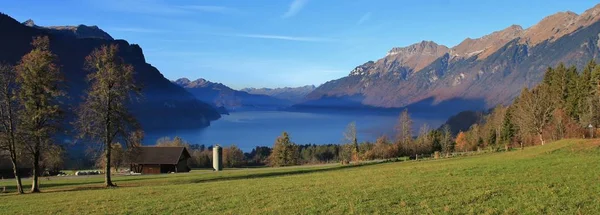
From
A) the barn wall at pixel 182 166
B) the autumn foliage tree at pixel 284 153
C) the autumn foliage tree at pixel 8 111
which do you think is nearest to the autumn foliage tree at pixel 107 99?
the autumn foliage tree at pixel 8 111

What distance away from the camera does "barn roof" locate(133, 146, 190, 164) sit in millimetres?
69312

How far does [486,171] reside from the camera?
21.7m

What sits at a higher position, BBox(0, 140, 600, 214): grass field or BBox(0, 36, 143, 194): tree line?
BBox(0, 36, 143, 194): tree line

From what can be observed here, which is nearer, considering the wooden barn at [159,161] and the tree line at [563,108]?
the tree line at [563,108]

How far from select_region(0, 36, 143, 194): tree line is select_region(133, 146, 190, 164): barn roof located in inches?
1463

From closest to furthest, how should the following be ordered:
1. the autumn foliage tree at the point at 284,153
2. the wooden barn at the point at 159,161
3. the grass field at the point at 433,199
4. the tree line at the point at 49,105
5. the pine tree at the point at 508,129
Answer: the grass field at the point at 433,199 < the tree line at the point at 49,105 < the wooden barn at the point at 159,161 < the pine tree at the point at 508,129 < the autumn foliage tree at the point at 284,153

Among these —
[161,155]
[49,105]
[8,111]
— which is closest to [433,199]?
[49,105]

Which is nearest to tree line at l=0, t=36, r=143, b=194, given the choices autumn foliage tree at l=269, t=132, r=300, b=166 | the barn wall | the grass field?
the grass field

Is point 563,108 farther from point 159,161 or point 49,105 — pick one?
point 49,105

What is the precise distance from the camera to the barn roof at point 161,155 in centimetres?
6931

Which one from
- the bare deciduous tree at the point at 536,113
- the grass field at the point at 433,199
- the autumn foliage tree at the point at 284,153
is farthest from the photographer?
the autumn foliage tree at the point at 284,153

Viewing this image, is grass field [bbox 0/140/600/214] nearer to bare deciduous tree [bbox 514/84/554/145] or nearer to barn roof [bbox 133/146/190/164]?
bare deciduous tree [bbox 514/84/554/145]

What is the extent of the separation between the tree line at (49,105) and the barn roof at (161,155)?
3717 centimetres

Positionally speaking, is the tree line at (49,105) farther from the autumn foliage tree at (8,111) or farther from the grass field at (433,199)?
the grass field at (433,199)
